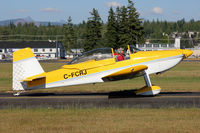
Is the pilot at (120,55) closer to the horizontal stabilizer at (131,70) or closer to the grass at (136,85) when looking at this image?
the horizontal stabilizer at (131,70)

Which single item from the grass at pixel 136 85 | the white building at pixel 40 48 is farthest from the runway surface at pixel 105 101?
the white building at pixel 40 48


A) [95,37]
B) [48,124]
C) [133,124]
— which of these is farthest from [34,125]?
[95,37]

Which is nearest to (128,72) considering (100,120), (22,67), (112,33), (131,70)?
(131,70)

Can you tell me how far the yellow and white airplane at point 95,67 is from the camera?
13.7 meters

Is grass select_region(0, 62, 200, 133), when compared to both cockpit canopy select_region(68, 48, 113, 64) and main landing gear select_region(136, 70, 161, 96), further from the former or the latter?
cockpit canopy select_region(68, 48, 113, 64)

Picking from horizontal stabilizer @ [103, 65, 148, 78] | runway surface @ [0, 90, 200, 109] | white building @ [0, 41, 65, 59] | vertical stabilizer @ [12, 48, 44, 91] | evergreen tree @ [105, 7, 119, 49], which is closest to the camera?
runway surface @ [0, 90, 200, 109]

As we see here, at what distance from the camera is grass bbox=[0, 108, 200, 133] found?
27.3 feet

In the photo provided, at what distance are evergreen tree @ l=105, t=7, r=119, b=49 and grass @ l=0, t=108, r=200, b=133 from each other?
69067mm

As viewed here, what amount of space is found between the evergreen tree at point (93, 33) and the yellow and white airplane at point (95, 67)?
71999mm

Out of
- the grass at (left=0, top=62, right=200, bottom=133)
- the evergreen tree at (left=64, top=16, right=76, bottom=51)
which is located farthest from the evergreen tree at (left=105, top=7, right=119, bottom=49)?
the grass at (left=0, top=62, right=200, bottom=133)

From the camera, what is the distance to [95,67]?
1375cm

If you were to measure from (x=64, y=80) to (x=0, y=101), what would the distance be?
270 cm

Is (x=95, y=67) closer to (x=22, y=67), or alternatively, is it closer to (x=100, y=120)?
(x=22, y=67)

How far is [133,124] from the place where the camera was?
8.83m
